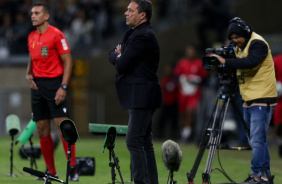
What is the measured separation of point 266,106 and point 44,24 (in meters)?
3.28

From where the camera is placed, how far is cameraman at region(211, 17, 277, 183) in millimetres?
9742

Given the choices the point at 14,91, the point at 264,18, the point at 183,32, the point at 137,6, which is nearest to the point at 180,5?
the point at 183,32

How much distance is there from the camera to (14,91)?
912 inches

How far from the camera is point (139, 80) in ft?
28.6

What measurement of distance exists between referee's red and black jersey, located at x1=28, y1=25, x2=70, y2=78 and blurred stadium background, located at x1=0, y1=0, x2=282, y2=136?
38.1 feet

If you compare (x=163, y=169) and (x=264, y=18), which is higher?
(x=264, y=18)

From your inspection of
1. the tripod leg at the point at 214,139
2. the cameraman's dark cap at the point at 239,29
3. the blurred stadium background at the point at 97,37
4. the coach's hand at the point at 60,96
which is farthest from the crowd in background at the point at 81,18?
the cameraman's dark cap at the point at 239,29

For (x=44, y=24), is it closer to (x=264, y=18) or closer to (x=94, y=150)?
(x=94, y=150)

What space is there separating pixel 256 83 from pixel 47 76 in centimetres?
288

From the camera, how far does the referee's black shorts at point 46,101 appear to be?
1073 cm

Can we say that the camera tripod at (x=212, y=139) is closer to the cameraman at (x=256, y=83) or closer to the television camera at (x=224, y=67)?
the television camera at (x=224, y=67)

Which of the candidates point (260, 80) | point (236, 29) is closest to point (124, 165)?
point (260, 80)

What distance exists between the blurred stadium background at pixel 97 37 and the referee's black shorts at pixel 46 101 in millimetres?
11636

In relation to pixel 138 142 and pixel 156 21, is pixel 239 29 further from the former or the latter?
pixel 156 21
